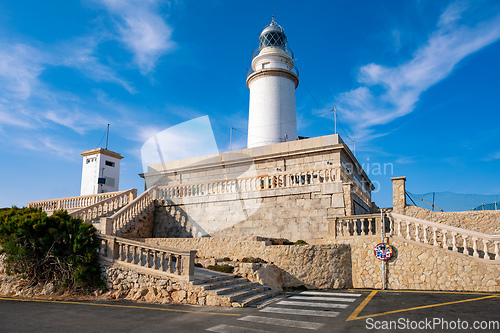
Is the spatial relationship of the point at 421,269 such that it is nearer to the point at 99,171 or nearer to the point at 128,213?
the point at 128,213

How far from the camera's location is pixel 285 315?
7.50m

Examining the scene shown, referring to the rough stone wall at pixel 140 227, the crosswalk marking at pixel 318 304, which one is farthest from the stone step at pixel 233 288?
the rough stone wall at pixel 140 227

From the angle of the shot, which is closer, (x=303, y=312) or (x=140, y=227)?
(x=303, y=312)

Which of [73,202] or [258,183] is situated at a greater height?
[258,183]

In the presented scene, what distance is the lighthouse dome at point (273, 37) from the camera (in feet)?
89.8

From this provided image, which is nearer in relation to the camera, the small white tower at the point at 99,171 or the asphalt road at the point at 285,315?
the asphalt road at the point at 285,315

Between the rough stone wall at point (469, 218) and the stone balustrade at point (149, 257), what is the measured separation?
9.67 m

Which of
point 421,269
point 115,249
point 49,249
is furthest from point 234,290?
point 49,249

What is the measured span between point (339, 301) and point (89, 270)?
7.51m

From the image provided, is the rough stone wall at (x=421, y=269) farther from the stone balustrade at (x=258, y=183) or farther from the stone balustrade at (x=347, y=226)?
the stone balustrade at (x=258, y=183)

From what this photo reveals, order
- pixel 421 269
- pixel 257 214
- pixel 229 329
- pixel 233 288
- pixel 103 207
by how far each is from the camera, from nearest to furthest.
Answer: pixel 229 329, pixel 233 288, pixel 421 269, pixel 257 214, pixel 103 207

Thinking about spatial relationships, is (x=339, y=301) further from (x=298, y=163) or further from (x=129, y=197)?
(x=129, y=197)

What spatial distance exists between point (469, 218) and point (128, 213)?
15.1 meters

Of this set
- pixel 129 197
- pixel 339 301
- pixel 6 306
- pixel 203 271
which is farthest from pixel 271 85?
pixel 6 306
